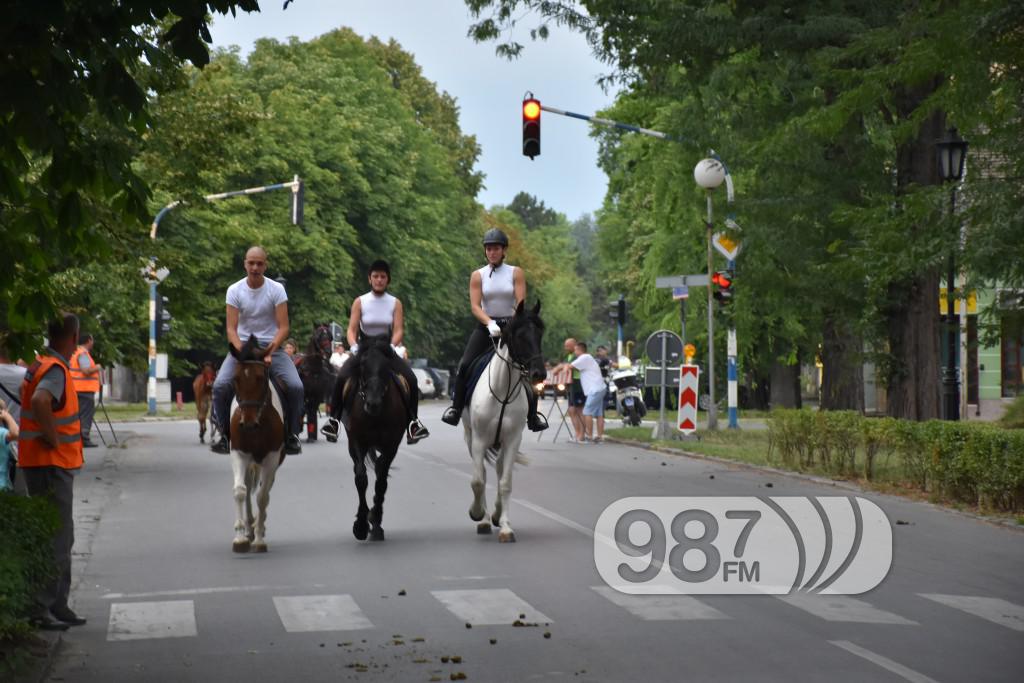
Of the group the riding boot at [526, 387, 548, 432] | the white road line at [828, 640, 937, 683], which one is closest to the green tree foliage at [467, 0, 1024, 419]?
the riding boot at [526, 387, 548, 432]

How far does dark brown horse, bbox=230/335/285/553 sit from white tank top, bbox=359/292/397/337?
4.10 feet

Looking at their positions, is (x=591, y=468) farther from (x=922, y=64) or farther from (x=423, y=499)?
(x=922, y=64)

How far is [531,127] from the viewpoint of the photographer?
1212 inches

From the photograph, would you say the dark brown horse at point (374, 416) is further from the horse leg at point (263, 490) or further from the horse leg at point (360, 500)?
the horse leg at point (263, 490)

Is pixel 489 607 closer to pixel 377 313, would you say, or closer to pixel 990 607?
pixel 990 607

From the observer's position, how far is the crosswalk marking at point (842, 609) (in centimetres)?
1000

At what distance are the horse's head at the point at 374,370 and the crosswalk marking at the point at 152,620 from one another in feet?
13.1

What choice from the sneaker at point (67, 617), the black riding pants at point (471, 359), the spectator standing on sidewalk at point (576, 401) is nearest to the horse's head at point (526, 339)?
the black riding pants at point (471, 359)

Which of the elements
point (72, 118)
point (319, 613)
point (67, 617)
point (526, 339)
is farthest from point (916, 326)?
point (72, 118)

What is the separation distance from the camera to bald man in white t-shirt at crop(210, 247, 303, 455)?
1402 centimetres

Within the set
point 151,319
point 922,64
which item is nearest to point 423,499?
point 922,64

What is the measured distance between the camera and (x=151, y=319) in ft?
156

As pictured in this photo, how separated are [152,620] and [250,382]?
3.79 metres

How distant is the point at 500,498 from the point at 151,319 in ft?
113
